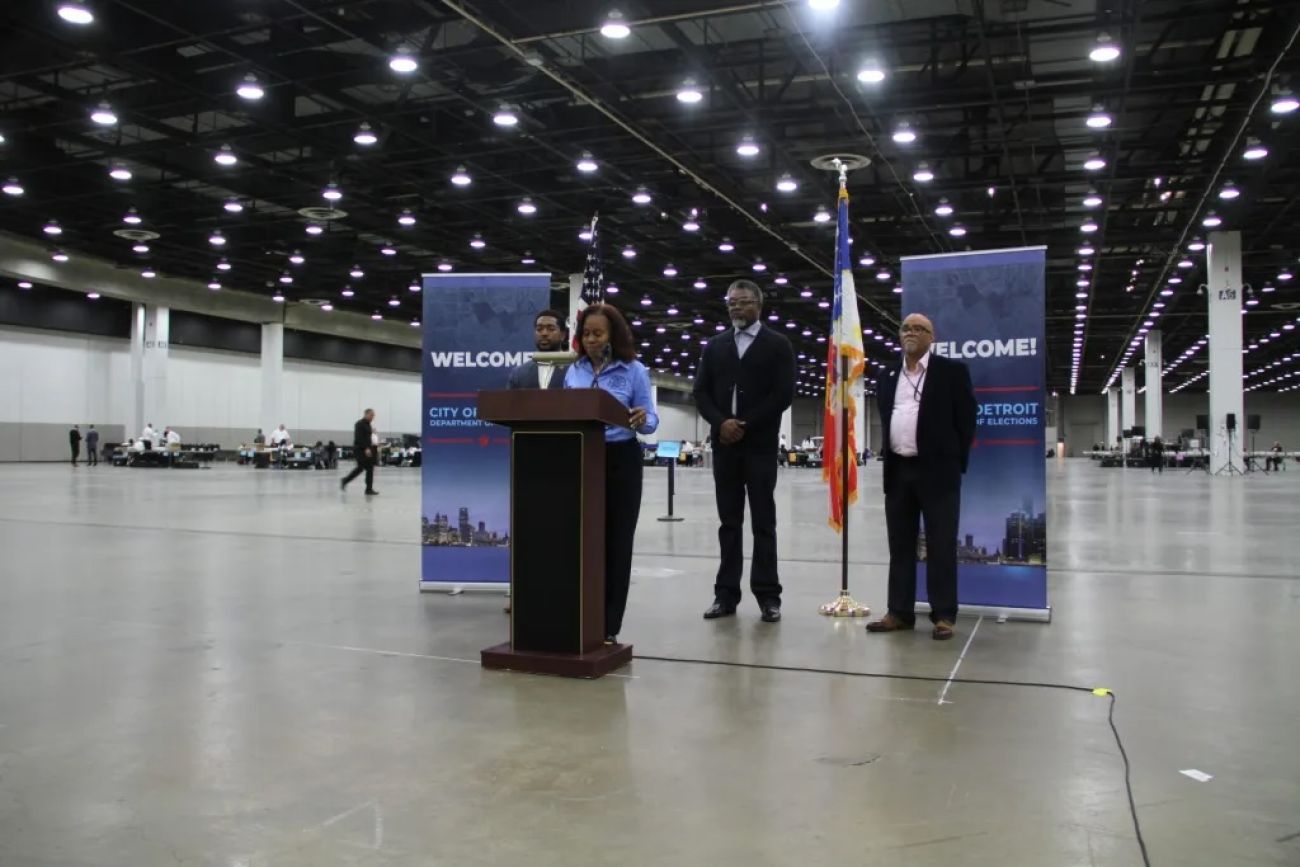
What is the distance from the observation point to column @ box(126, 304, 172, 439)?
34.0 meters

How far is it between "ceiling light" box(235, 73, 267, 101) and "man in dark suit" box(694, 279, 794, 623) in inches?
523

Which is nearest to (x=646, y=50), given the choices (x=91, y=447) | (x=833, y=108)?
(x=833, y=108)

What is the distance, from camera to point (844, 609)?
5.01 metres

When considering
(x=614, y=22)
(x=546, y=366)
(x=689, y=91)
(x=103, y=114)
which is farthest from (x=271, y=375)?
(x=546, y=366)

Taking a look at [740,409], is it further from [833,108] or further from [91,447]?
[91,447]

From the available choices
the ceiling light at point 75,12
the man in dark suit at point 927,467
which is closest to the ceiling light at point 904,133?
the ceiling light at point 75,12

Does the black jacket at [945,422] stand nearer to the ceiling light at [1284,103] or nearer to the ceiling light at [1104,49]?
the ceiling light at [1104,49]

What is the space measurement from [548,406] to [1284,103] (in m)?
16.5

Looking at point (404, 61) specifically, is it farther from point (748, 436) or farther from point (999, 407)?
point (999, 407)

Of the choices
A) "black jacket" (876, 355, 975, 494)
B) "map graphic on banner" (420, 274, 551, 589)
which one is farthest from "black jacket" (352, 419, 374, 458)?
"black jacket" (876, 355, 975, 494)

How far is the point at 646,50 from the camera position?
14.8m

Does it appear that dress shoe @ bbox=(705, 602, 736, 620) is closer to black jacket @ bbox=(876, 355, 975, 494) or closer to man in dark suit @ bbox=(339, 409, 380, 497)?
black jacket @ bbox=(876, 355, 975, 494)

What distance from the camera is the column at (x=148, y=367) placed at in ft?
112

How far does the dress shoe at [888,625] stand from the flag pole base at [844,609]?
30 cm
